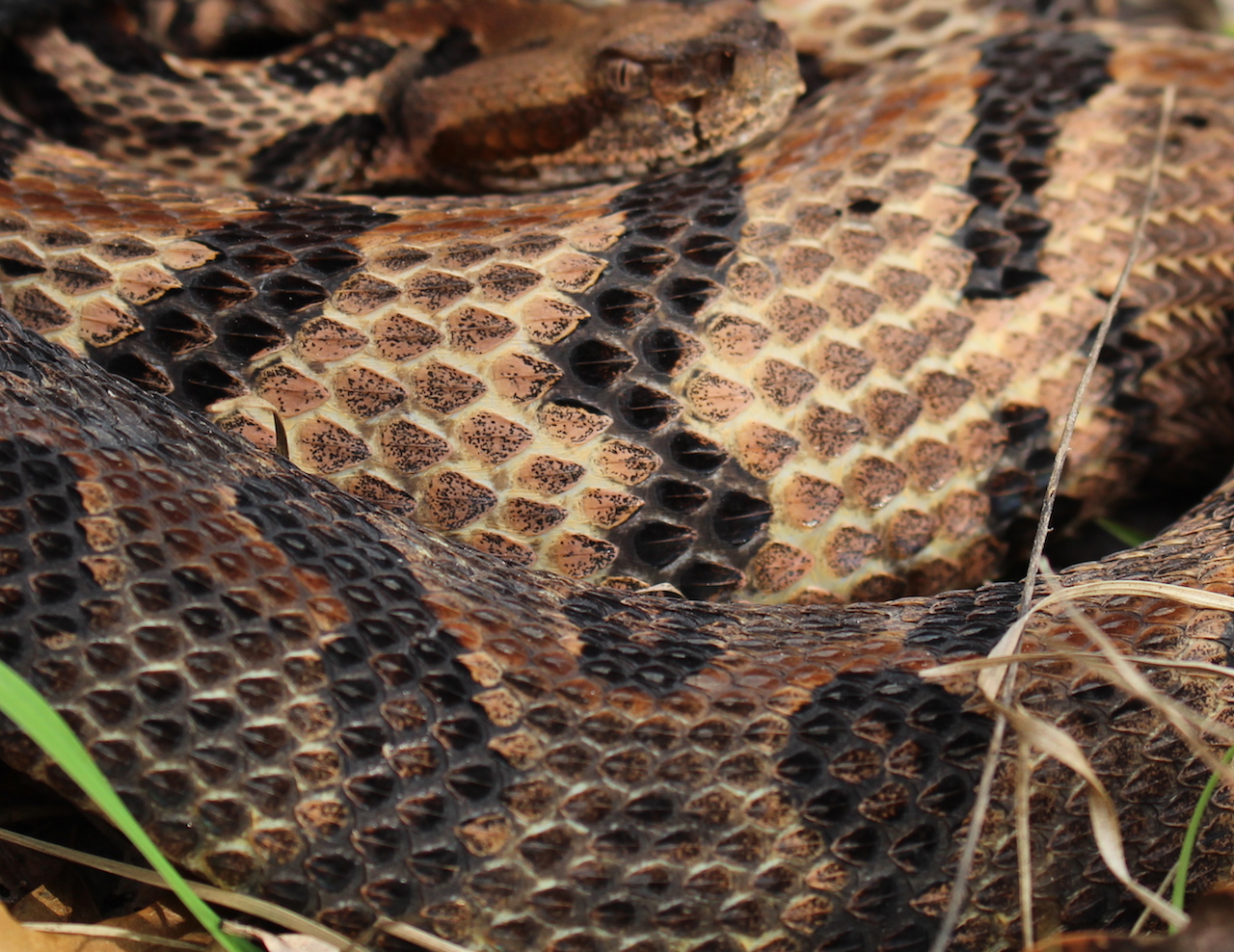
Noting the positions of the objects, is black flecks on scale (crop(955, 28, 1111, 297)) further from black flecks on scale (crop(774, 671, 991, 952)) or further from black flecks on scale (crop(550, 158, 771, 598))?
black flecks on scale (crop(774, 671, 991, 952))

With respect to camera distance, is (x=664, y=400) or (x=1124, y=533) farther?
(x=1124, y=533)

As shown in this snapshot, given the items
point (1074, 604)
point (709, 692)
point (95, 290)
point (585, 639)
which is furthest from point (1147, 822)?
point (95, 290)

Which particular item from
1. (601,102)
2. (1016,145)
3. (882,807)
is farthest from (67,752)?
(1016,145)

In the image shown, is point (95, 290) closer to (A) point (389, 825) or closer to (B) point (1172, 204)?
(A) point (389, 825)

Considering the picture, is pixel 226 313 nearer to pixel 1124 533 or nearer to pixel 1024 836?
pixel 1024 836

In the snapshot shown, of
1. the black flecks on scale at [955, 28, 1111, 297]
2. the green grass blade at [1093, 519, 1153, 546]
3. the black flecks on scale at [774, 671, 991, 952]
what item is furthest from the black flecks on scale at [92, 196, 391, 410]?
the green grass blade at [1093, 519, 1153, 546]

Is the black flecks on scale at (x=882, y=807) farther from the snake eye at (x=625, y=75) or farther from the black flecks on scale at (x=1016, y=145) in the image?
the snake eye at (x=625, y=75)

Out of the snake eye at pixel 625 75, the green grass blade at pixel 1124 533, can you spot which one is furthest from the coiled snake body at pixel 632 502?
the snake eye at pixel 625 75
